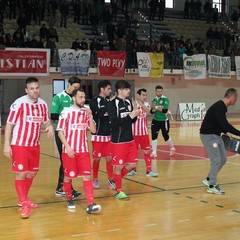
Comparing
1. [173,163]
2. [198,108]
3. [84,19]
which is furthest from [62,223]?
[84,19]

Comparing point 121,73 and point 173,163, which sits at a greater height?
point 121,73

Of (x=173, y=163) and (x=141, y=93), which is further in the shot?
(x=173, y=163)

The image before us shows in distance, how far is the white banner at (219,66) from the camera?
28.2 m

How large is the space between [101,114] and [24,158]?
194 centimetres

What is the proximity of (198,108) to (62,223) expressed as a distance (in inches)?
835

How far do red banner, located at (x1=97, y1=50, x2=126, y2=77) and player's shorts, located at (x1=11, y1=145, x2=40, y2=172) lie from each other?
59.0 feet

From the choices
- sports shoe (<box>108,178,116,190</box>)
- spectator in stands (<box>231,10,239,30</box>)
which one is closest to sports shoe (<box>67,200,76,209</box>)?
sports shoe (<box>108,178,116,190</box>)

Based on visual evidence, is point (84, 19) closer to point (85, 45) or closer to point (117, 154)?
point (85, 45)

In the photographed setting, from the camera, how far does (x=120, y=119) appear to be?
7.48 meters

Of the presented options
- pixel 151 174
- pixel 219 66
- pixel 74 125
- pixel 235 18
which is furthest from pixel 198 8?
pixel 74 125

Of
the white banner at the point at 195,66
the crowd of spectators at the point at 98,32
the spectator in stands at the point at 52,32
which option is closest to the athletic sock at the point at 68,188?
the crowd of spectators at the point at 98,32

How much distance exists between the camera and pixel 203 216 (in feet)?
22.5

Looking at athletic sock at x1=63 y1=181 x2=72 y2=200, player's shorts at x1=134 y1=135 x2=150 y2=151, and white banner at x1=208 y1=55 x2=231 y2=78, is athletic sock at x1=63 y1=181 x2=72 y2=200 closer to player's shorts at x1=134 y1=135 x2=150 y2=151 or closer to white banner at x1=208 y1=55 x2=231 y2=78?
player's shorts at x1=134 y1=135 x2=150 y2=151

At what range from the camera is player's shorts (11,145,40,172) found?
6.70 metres
